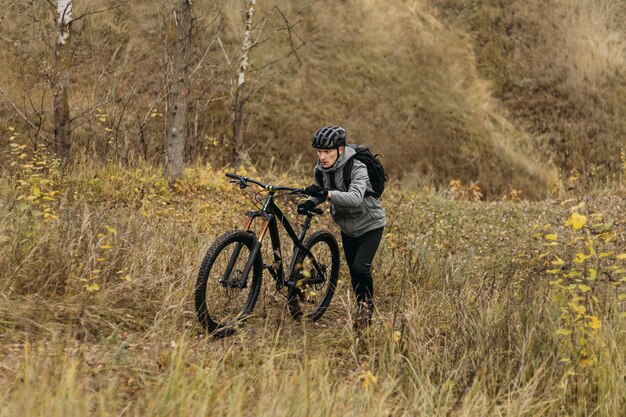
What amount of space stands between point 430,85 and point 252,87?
615cm

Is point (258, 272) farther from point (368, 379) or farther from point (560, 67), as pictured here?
point (560, 67)

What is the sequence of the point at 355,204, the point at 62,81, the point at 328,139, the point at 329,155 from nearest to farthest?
the point at 355,204 → the point at 328,139 → the point at 329,155 → the point at 62,81

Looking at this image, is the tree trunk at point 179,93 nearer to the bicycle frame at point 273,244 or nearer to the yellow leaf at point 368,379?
the bicycle frame at point 273,244

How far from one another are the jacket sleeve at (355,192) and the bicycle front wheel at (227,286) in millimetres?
817

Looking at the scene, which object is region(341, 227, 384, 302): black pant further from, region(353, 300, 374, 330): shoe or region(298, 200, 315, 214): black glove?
region(298, 200, 315, 214): black glove

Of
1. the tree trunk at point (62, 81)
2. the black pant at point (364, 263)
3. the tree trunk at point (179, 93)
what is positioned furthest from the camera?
the tree trunk at point (179, 93)

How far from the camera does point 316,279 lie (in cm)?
650

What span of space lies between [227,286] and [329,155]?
59.5 inches

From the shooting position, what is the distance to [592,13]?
24.3m

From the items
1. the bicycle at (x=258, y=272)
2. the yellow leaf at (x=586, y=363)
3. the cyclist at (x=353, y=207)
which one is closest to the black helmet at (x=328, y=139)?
the cyclist at (x=353, y=207)

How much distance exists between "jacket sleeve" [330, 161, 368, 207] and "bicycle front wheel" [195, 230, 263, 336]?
82 centimetres

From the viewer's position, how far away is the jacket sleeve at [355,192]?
559 cm

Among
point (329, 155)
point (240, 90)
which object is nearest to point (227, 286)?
point (329, 155)

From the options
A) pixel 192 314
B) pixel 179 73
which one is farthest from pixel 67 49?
pixel 192 314
